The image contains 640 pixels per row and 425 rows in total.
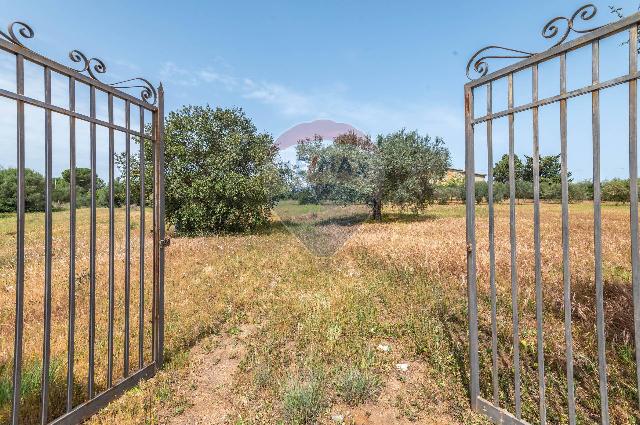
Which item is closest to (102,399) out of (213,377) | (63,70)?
(213,377)

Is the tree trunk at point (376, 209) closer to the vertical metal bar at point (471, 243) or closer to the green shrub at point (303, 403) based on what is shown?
the vertical metal bar at point (471, 243)

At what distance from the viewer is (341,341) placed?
4891 mm

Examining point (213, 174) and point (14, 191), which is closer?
point (213, 174)

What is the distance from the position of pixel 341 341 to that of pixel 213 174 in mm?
12826

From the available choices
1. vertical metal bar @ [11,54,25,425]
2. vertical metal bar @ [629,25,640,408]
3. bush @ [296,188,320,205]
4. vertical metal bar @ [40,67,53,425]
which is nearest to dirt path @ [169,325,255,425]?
vertical metal bar @ [40,67,53,425]

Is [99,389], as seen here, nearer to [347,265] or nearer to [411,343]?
[411,343]

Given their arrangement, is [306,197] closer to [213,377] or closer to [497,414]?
[213,377]

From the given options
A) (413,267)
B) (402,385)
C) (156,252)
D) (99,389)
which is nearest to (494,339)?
(402,385)

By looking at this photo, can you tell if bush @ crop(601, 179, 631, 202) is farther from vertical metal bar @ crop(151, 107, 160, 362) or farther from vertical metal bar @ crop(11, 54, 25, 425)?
vertical metal bar @ crop(11, 54, 25, 425)

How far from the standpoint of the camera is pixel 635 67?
2326 mm

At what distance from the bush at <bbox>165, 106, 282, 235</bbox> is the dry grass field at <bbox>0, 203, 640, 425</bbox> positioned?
7.24m

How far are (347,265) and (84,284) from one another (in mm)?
6333

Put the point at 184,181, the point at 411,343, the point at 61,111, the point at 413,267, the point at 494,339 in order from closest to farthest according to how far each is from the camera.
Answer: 1. the point at 61,111
2. the point at 494,339
3. the point at 411,343
4. the point at 413,267
5. the point at 184,181

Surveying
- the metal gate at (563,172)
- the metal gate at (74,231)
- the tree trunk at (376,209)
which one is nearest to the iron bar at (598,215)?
the metal gate at (563,172)
